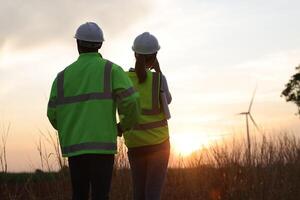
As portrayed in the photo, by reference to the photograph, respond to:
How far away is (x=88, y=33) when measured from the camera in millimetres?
5199

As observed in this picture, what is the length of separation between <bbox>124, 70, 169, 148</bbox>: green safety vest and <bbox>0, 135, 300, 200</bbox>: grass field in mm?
2663

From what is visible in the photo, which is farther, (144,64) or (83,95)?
(144,64)

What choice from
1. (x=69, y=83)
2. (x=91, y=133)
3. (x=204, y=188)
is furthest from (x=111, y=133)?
(x=204, y=188)

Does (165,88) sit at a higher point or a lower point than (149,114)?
higher

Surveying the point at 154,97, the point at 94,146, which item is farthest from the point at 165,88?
the point at 94,146

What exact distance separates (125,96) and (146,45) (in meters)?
1.05

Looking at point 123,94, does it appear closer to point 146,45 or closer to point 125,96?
point 125,96

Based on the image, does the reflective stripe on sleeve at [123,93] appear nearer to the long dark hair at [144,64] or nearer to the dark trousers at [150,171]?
the long dark hair at [144,64]

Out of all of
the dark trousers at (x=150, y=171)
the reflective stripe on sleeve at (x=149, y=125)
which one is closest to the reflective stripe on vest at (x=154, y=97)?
the reflective stripe on sleeve at (x=149, y=125)

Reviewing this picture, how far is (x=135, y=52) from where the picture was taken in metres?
5.97

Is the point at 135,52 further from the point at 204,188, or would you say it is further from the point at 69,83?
the point at 204,188

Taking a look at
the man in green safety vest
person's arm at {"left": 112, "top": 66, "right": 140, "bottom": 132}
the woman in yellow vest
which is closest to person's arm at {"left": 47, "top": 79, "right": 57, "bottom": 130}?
the man in green safety vest

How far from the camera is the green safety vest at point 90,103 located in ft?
16.3

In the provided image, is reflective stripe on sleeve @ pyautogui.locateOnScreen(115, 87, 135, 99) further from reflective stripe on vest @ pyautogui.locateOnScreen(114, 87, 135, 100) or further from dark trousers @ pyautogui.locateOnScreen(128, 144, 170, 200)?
dark trousers @ pyautogui.locateOnScreen(128, 144, 170, 200)
